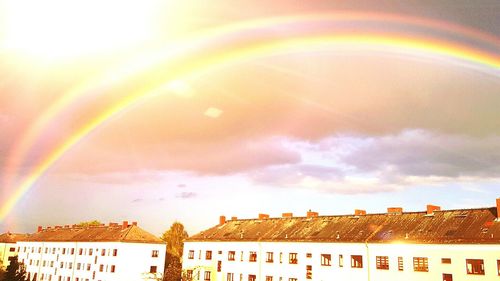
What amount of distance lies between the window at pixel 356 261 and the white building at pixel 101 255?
35.6 m

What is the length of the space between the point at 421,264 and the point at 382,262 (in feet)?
14.4

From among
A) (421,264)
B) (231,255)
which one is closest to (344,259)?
(421,264)

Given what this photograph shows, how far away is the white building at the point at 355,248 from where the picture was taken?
42.2m

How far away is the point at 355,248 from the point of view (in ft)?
164

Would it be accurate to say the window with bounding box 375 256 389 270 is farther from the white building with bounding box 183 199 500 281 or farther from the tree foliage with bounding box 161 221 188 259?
the tree foliage with bounding box 161 221 188 259

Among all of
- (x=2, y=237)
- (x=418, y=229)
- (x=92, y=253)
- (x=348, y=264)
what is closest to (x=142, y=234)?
(x=92, y=253)

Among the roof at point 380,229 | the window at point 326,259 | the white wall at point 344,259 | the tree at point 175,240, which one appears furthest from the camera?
the tree at point 175,240

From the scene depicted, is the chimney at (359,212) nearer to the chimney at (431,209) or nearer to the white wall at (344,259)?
the white wall at (344,259)

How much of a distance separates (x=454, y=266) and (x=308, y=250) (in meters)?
17.8

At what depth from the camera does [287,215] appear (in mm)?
66375

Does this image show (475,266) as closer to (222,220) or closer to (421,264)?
(421,264)

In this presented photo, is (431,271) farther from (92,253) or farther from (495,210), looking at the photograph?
(92,253)

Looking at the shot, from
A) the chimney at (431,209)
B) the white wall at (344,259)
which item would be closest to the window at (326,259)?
the white wall at (344,259)

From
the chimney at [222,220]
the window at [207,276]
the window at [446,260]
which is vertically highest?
the chimney at [222,220]
